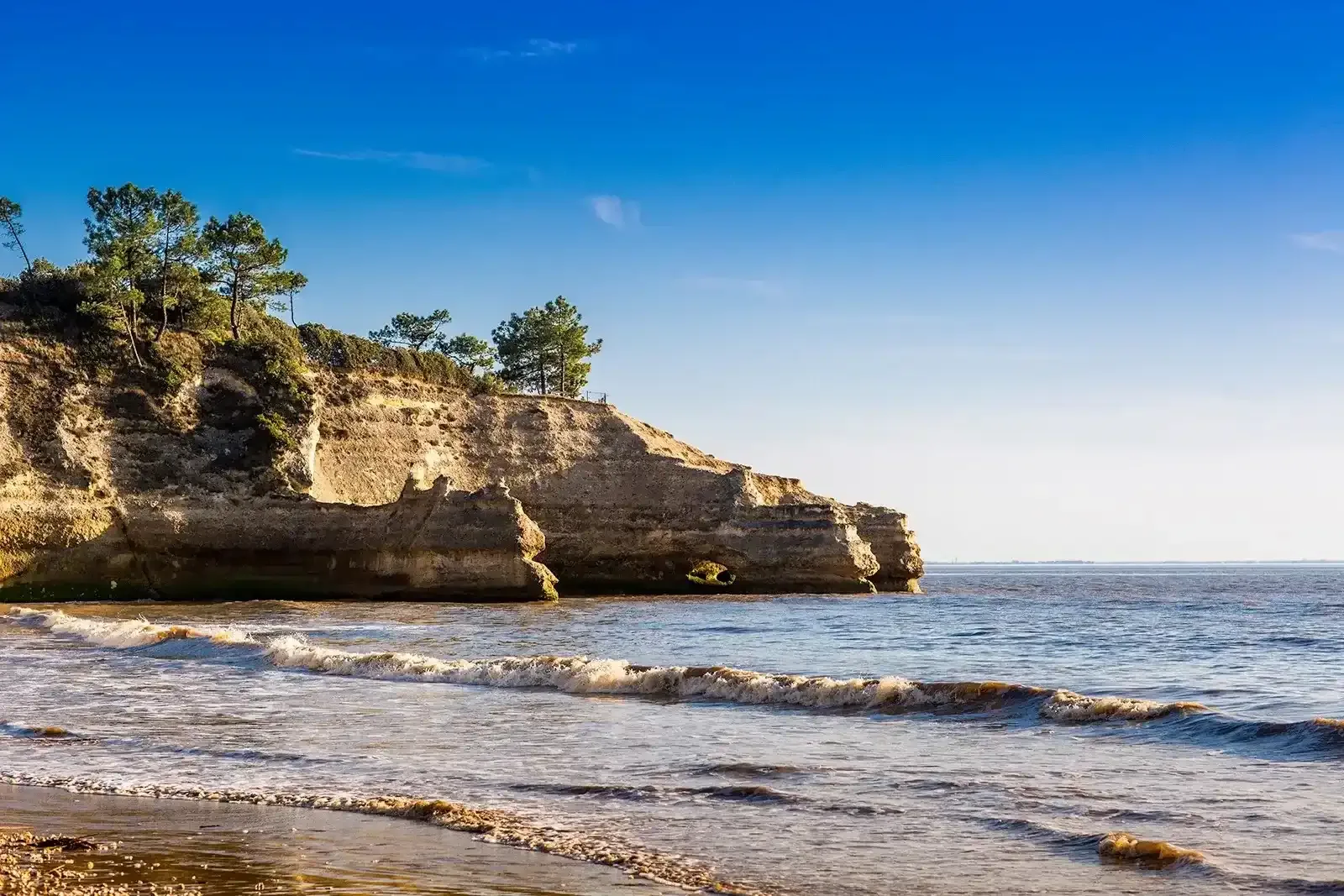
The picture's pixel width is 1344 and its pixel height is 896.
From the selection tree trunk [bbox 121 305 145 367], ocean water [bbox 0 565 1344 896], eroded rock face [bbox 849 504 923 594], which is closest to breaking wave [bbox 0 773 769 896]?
ocean water [bbox 0 565 1344 896]

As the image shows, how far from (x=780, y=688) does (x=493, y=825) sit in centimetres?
808

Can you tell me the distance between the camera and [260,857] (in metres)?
7.95

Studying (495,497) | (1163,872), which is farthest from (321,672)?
(495,497)

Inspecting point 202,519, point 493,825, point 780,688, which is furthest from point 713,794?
point 202,519

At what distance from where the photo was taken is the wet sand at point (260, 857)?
7.17m

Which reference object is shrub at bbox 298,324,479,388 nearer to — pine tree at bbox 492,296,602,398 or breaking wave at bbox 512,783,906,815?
pine tree at bbox 492,296,602,398

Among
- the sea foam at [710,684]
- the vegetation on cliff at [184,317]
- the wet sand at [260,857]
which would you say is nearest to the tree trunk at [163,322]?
→ the vegetation on cliff at [184,317]

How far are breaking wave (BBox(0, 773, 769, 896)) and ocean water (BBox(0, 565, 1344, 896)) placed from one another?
0.04 metres

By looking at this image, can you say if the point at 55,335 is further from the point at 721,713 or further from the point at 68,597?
the point at 721,713

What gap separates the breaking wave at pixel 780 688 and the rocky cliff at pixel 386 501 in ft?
71.5

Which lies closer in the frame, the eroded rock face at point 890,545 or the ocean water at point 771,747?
the ocean water at point 771,747

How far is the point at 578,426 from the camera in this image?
59.2 metres

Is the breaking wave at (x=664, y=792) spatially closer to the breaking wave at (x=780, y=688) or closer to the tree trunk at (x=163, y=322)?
the breaking wave at (x=780, y=688)

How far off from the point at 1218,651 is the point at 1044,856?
18.9 m
